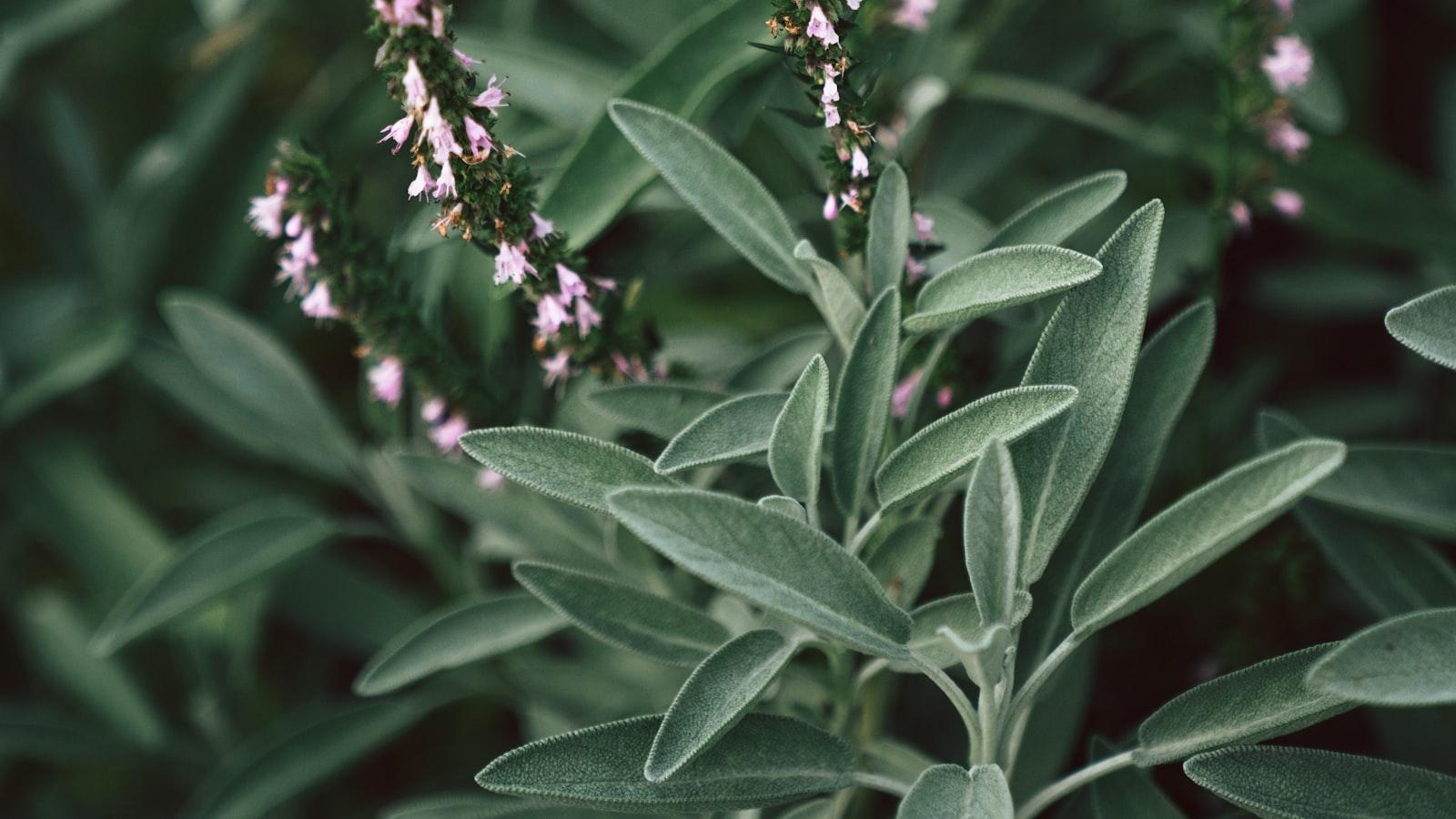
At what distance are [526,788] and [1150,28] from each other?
3.46 ft

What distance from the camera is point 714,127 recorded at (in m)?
1.01

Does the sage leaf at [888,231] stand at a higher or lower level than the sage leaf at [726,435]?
higher

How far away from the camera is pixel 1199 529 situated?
630 millimetres

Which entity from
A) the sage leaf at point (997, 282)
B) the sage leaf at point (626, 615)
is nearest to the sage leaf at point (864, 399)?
the sage leaf at point (997, 282)

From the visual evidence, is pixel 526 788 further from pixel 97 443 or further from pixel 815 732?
pixel 97 443

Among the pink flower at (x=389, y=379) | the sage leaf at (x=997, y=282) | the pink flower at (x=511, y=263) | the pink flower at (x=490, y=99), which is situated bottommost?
the pink flower at (x=389, y=379)

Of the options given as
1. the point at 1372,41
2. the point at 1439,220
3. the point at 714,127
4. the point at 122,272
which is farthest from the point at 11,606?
the point at 1372,41

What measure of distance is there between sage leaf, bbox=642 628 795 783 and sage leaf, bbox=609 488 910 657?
0.06 meters

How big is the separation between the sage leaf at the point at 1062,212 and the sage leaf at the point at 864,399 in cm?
12

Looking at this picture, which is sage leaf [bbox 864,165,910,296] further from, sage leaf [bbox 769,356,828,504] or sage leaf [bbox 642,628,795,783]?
sage leaf [bbox 642,628,795,783]

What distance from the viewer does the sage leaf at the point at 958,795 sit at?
2.18 ft

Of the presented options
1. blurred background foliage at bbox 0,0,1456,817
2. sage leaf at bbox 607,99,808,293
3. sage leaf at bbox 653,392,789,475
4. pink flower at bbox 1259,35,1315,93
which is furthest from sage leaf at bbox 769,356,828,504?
pink flower at bbox 1259,35,1315,93

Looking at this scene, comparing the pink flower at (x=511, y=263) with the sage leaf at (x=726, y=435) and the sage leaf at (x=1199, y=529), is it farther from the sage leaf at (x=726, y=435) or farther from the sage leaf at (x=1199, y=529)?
the sage leaf at (x=1199, y=529)

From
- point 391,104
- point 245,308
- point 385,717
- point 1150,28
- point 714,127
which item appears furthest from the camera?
point 245,308
